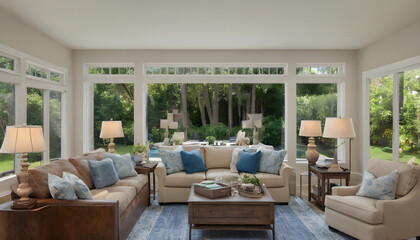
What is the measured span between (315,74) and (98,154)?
465 cm

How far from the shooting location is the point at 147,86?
656cm

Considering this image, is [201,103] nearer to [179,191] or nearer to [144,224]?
[179,191]

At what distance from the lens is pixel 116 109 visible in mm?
6535

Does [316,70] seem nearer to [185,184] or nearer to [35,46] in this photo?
[185,184]

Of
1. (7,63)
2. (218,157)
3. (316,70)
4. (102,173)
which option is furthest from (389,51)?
(7,63)

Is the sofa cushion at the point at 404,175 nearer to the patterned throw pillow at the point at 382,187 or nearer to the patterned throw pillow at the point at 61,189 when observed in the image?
the patterned throw pillow at the point at 382,187

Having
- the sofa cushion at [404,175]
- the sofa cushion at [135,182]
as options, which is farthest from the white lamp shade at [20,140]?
the sofa cushion at [404,175]

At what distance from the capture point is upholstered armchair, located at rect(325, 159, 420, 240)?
10.6 feet

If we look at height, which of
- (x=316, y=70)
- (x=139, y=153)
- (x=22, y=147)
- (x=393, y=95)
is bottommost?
(x=139, y=153)

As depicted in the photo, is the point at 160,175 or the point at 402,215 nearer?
the point at 402,215

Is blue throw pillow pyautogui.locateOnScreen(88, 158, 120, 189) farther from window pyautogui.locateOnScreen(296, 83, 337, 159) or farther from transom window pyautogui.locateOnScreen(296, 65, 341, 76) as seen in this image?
transom window pyautogui.locateOnScreen(296, 65, 341, 76)

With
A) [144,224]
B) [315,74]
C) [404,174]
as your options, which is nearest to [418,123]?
[404,174]

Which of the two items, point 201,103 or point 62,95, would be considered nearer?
point 62,95

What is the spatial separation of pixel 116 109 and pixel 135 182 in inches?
107
